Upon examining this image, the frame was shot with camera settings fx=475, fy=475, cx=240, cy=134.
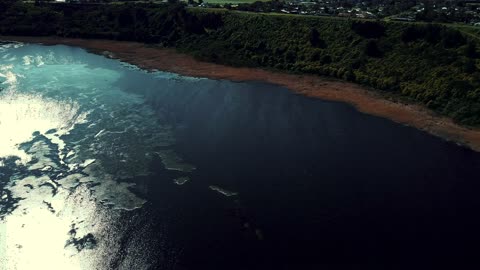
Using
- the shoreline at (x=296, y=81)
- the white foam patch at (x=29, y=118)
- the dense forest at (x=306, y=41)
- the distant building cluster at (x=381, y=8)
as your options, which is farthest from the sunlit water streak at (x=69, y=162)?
the distant building cluster at (x=381, y=8)

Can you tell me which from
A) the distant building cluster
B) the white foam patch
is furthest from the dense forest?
the white foam patch

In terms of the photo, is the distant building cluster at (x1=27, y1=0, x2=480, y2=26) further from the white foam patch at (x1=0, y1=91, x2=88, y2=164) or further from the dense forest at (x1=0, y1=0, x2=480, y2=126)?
the white foam patch at (x1=0, y1=91, x2=88, y2=164)

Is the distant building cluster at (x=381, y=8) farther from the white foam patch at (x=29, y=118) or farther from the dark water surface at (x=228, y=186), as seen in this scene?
the white foam patch at (x=29, y=118)

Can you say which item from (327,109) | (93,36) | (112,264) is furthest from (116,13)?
(112,264)

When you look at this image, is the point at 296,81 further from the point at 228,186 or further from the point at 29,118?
the point at 29,118

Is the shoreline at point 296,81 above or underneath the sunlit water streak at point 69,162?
above

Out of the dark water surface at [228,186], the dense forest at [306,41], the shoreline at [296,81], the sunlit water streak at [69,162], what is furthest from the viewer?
the dense forest at [306,41]
